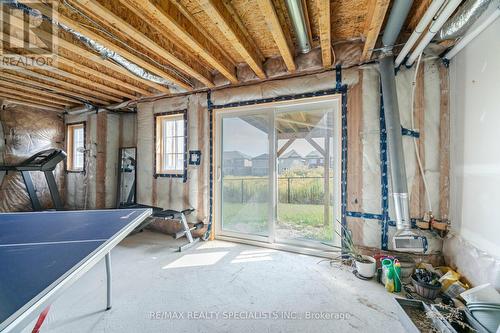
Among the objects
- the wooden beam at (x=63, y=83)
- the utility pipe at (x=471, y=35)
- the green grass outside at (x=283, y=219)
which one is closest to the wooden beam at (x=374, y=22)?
the utility pipe at (x=471, y=35)

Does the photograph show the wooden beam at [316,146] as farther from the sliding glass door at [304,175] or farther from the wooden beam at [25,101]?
the wooden beam at [25,101]

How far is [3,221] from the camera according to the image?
1561 mm

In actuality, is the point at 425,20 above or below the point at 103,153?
above

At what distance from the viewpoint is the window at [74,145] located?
16.5 ft

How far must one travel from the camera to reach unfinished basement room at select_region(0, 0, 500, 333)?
5.11 feet

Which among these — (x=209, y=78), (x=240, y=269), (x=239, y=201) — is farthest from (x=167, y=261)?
(x=209, y=78)

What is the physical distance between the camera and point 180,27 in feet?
6.19

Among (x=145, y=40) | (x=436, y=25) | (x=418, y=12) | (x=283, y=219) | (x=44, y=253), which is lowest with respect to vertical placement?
(x=283, y=219)

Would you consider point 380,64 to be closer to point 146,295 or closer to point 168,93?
point 168,93

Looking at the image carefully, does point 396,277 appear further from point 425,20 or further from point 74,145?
point 74,145

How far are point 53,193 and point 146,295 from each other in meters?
3.81

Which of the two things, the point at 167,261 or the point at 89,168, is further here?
the point at 89,168

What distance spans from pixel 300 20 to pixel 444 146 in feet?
6.60

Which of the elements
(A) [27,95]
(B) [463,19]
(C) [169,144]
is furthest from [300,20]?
(A) [27,95]
